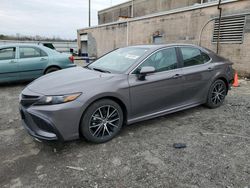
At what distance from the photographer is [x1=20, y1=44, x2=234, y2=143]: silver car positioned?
2.68 meters

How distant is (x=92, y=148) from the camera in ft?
9.57

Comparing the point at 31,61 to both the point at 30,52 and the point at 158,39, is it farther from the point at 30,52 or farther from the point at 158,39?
the point at 158,39

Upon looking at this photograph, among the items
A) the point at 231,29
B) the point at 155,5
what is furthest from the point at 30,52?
the point at 155,5

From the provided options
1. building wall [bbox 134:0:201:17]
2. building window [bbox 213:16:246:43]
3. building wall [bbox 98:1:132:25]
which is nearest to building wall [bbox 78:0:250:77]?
building window [bbox 213:16:246:43]

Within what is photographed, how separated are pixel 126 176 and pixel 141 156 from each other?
1.49 ft

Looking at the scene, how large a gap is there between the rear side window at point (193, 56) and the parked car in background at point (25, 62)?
4.44 metres

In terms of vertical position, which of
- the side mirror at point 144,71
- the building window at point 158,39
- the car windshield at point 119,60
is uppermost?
the building window at point 158,39

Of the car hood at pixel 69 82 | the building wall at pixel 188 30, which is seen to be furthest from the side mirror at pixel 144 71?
the building wall at pixel 188 30

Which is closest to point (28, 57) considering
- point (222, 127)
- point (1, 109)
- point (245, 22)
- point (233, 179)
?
point (1, 109)

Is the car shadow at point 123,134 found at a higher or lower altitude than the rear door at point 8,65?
lower

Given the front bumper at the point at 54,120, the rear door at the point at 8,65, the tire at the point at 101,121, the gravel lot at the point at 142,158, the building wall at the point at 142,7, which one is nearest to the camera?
the gravel lot at the point at 142,158

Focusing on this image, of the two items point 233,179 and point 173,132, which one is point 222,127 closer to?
point 173,132

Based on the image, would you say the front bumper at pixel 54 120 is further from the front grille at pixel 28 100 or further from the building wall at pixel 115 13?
the building wall at pixel 115 13

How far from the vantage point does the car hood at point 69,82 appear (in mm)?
2754
